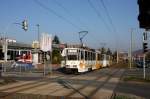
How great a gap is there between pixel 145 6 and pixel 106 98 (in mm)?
10022

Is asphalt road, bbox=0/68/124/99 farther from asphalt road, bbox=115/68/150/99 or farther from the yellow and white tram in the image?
the yellow and white tram

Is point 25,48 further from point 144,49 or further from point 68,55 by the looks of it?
point 144,49

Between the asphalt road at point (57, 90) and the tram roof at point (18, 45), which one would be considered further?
the tram roof at point (18, 45)

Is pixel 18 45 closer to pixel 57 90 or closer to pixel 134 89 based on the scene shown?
pixel 134 89

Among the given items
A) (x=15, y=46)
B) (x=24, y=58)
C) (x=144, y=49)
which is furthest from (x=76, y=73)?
(x=15, y=46)

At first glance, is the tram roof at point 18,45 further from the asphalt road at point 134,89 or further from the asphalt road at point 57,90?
the asphalt road at point 134,89

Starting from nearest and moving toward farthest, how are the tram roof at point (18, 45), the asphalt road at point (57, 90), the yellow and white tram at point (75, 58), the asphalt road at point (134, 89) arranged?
the asphalt road at point (57, 90) < the asphalt road at point (134, 89) < the yellow and white tram at point (75, 58) < the tram roof at point (18, 45)

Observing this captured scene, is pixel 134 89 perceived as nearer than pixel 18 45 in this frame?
Yes

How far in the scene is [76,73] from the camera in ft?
136

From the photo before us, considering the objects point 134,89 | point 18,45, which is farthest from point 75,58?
point 18,45

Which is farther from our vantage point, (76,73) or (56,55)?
(56,55)

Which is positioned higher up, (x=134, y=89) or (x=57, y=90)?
(x=57, y=90)

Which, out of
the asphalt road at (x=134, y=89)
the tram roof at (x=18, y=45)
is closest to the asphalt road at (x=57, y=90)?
the asphalt road at (x=134, y=89)

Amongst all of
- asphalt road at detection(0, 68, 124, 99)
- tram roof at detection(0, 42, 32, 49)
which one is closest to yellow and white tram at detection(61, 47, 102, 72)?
asphalt road at detection(0, 68, 124, 99)
